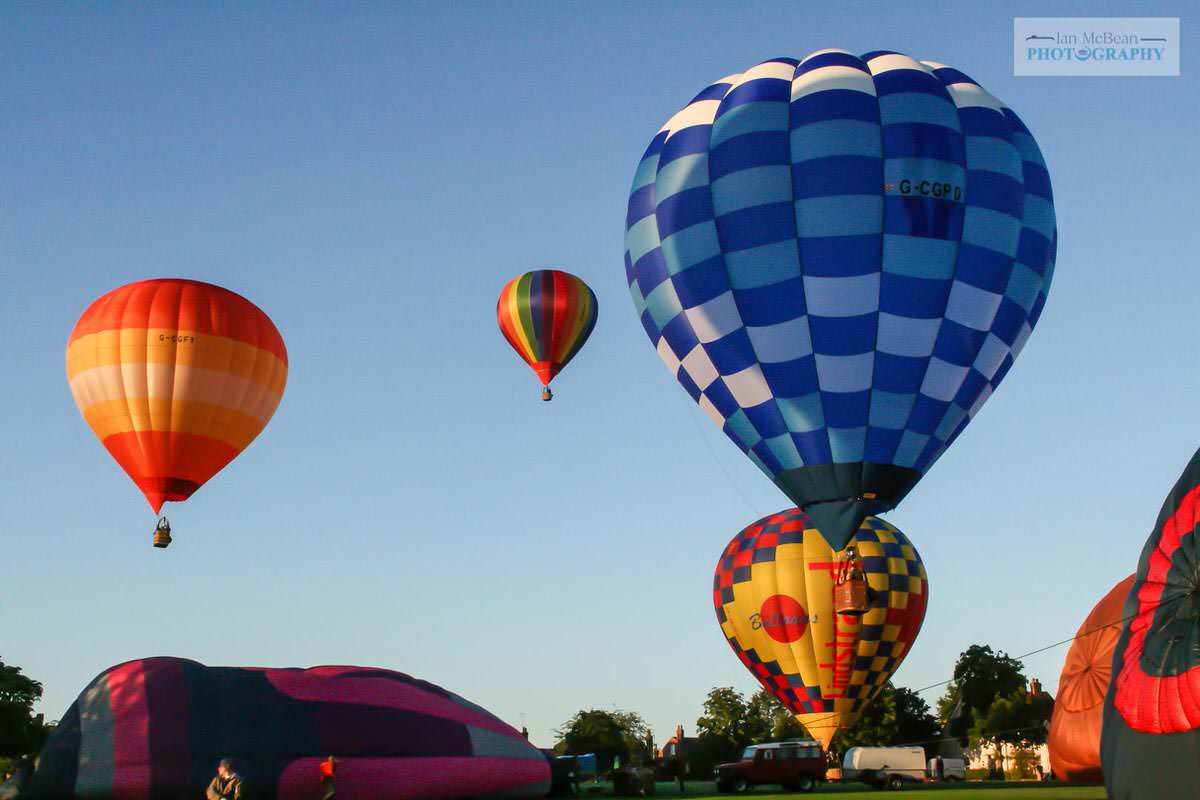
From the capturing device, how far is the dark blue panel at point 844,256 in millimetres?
18516

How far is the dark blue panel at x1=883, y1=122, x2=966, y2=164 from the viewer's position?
18.9 meters

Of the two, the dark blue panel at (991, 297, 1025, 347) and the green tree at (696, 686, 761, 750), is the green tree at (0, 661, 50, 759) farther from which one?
the dark blue panel at (991, 297, 1025, 347)

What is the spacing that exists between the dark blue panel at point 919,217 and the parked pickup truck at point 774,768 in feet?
40.2

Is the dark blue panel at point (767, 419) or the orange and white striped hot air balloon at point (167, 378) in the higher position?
the orange and white striped hot air balloon at point (167, 378)

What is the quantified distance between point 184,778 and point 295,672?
7.19ft

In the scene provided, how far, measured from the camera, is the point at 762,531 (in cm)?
3161

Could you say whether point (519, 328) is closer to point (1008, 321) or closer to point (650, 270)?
point (650, 270)

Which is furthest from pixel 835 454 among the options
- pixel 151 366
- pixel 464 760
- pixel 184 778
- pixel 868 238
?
pixel 151 366

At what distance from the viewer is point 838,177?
18.7m

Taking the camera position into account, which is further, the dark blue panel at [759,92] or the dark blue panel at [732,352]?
the dark blue panel at [759,92]

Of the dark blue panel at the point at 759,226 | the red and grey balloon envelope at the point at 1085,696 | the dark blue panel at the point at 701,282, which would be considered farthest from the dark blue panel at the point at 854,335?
the red and grey balloon envelope at the point at 1085,696

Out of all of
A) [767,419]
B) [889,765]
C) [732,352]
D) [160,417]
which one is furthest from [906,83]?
[889,765]

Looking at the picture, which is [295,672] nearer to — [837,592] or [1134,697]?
[837,592]

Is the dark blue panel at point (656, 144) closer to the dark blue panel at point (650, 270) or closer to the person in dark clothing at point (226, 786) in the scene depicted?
the dark blue panel at point (650, 270)
